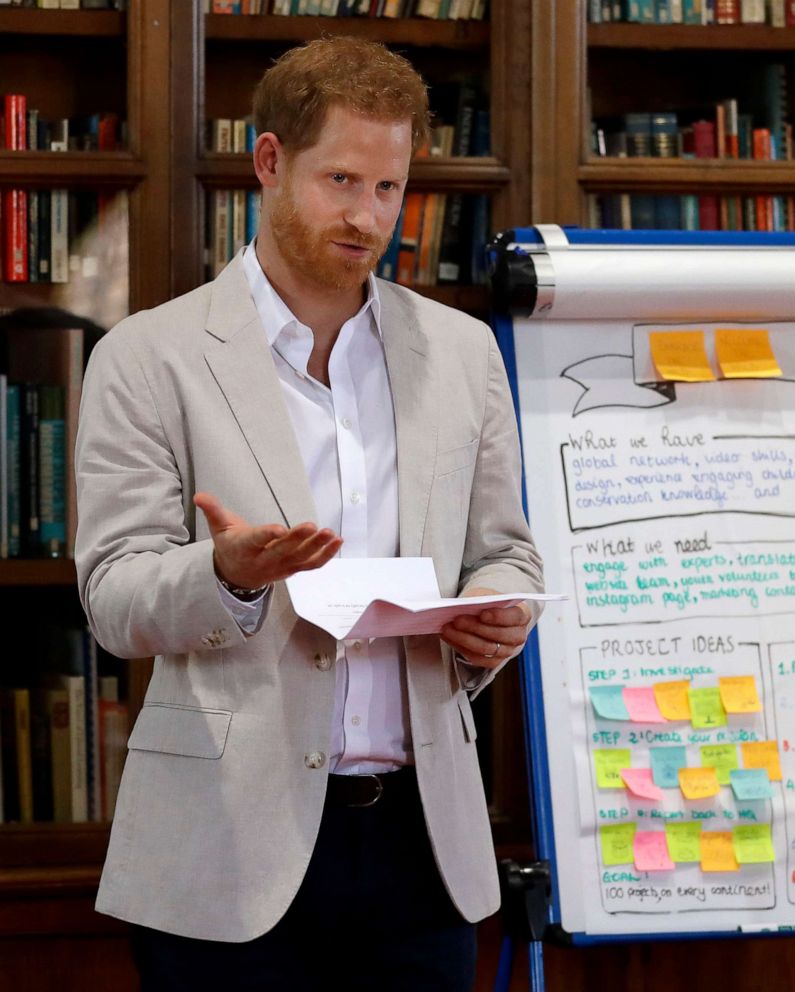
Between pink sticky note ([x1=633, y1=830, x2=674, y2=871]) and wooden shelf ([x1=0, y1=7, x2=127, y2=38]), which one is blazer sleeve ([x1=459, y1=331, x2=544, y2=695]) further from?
wooden shelf ([x1=0, y1=7, x2=127, y2=38])

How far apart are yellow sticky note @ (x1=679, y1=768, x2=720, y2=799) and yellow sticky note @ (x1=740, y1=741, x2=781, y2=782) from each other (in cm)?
7

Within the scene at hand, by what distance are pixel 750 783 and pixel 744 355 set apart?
0.73 m

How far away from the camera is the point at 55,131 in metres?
2.26

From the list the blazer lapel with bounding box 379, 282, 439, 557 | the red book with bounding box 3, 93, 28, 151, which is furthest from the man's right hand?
the red book with bounding box 3, 93, 28, 151

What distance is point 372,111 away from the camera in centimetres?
143

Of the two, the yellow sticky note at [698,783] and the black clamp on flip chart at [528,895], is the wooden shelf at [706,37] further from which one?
the black clamp on flip chart at [528,895]

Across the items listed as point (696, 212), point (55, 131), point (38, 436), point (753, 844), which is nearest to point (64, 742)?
point (38, 436)

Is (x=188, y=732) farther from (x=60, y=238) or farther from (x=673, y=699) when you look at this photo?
(x=60, y=238)

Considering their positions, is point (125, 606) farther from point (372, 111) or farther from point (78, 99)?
point (78, 99)

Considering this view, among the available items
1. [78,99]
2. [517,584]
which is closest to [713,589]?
[517,584]

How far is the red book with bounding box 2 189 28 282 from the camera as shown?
2.25 metres

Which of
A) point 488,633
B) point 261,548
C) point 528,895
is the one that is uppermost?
point 261,548

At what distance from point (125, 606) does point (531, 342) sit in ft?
3.20

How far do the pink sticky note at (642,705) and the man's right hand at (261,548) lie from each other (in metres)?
0.91
